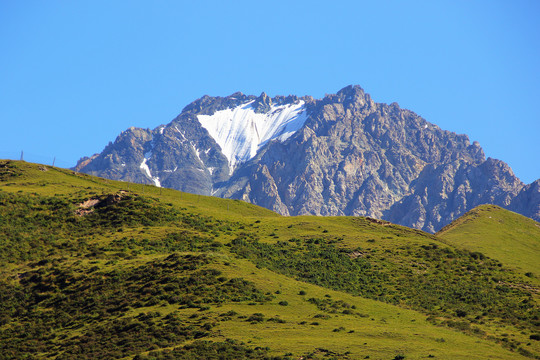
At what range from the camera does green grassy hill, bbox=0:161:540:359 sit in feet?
250

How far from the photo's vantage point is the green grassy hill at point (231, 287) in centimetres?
7619

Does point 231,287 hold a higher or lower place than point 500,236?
lower

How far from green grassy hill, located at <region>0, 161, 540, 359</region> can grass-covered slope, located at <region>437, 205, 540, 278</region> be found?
1006cm

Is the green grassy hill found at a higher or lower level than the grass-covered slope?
lower

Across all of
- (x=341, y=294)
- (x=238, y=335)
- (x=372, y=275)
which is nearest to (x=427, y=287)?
(x=372, y=275)

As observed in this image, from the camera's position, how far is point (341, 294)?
102 meters

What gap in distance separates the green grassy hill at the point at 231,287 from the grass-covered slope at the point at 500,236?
10062mm

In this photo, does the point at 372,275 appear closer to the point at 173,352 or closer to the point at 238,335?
the point at 238,335

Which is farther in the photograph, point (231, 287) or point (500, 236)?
point (500, 236)

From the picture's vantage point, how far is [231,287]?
9325 cm

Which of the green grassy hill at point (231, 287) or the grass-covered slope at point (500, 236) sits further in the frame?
the grass-covered slope at point (500, 236)

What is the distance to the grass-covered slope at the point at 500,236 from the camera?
457 ft

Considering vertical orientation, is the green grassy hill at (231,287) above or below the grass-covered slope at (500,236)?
below

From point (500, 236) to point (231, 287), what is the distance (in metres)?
99.2
